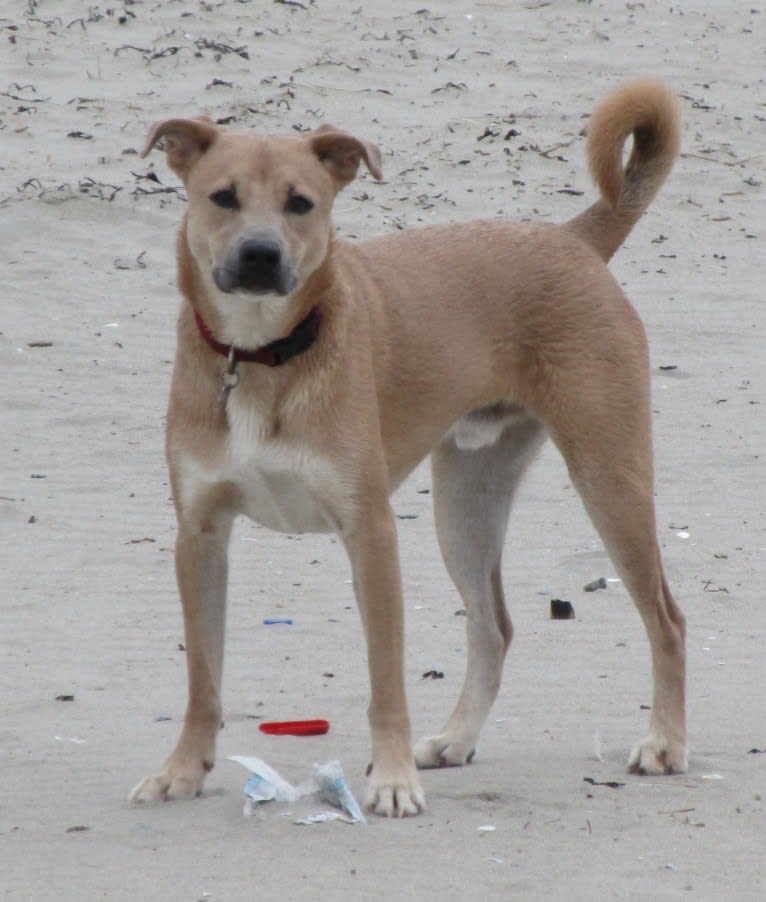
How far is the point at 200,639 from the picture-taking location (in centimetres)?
450

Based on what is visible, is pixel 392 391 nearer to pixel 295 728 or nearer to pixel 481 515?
pixel 481 515

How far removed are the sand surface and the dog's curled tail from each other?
1.48 meters

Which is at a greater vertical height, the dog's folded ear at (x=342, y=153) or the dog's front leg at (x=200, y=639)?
the dog's folded ear at (x=342, y=153)

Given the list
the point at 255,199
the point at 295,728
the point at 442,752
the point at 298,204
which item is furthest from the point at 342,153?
the point at 442,752

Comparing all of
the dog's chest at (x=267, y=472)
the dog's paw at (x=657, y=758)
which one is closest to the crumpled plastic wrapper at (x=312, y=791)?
the dog's chest at (x=267, y=472)

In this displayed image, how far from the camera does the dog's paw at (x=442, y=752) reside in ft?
16.3

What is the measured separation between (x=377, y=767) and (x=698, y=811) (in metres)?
0.84

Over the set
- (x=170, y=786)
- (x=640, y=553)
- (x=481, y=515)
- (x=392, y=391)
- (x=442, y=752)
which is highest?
(x=392, y=391)

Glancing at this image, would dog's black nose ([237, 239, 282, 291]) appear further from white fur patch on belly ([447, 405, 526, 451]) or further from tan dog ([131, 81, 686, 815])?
white fur patch on belly ([447, 405, 526, 451])

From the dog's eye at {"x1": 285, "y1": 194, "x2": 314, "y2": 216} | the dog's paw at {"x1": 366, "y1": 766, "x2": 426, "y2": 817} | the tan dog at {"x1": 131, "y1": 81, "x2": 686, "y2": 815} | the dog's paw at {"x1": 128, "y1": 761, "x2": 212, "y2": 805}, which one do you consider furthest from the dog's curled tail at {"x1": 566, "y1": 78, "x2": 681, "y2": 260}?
the dog's paw at {"x1": 128, "y1": 761, "x2": 212, "y2": 805}

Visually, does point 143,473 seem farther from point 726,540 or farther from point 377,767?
point 377,767

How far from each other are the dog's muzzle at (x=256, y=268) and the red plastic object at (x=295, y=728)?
1415mm

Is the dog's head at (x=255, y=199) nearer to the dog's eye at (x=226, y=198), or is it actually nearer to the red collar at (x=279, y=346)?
the dog's eye at (x=226, y=198)

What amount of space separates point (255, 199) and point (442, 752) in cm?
177
